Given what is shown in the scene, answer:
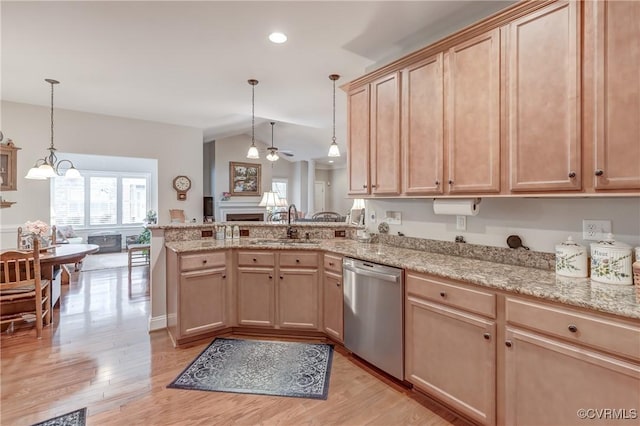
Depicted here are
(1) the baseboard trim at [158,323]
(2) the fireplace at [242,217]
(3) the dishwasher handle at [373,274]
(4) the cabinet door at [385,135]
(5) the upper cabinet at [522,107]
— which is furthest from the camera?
(2) the fireplace at [242,217]

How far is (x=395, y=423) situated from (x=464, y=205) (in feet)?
4.94

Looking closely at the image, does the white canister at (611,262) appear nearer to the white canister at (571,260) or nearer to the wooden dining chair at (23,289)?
the white canister at (571,260)

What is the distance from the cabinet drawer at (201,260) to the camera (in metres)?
2.84

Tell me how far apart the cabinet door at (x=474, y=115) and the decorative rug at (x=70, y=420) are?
2851 millimetres

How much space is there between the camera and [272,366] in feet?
8.32

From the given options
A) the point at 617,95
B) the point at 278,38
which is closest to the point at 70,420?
the point at 278,38

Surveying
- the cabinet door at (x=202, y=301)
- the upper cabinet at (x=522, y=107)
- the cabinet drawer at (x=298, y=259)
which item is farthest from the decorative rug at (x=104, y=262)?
the upper cabinet at (x=522, y=107)

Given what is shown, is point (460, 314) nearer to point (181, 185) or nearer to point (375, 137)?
point (375, 137)

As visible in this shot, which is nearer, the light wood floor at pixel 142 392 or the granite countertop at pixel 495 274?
the granite countertop at pixel 495 274

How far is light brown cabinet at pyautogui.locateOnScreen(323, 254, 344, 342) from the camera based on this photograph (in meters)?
2.76

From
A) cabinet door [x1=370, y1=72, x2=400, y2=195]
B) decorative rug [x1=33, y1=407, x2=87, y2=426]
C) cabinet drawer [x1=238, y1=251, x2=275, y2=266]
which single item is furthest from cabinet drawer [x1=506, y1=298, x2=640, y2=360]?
decorative rug [x1=33, y1=407, x2=87, y2=426]

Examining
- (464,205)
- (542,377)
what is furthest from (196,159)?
(542,377)

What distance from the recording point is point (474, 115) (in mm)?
2096

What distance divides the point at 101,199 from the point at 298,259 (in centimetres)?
846
